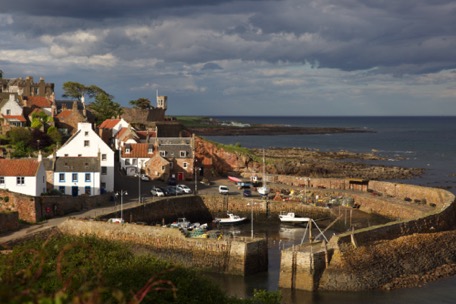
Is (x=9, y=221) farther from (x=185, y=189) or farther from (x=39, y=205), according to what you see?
(x=185, y=189)

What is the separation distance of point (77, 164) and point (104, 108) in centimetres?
5324

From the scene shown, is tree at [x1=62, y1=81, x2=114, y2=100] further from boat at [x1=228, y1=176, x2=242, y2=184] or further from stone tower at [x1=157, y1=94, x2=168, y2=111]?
boat at [x1=228, y1=176, x2=242, y2=184]

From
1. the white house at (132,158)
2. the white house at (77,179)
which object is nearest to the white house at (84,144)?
the white house at (77,179)

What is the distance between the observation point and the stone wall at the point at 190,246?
42.3 meters

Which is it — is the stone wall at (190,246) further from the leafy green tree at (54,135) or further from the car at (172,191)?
the leafy green tree at (54,135)

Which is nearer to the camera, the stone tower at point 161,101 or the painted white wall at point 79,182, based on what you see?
the painted white wall at point 79,182

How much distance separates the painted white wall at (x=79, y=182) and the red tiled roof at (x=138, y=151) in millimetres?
17422

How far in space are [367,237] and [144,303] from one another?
23.1m

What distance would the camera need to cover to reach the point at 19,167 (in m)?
56.0

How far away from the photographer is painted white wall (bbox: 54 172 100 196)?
198ft

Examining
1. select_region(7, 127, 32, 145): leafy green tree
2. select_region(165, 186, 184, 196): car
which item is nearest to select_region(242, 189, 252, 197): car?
select_region(165, 186, 184, 196): car

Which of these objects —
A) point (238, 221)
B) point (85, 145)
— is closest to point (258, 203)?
point (238, 221)

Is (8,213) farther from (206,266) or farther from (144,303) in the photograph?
(144,303)

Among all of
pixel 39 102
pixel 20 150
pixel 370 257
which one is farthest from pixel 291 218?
pixel 39 102
